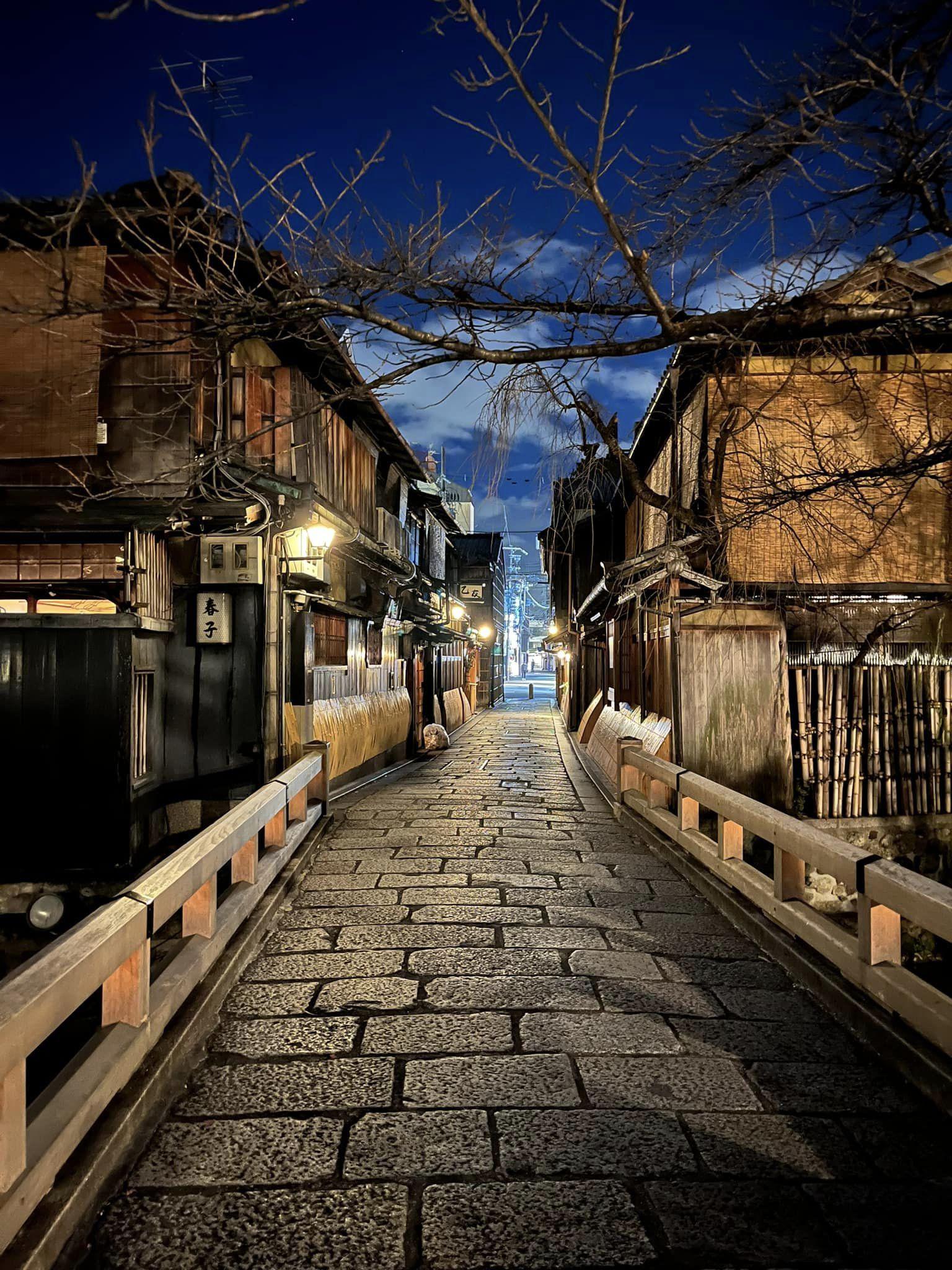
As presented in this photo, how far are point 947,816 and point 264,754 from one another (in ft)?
35.2

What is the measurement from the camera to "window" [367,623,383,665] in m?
A: 18.0

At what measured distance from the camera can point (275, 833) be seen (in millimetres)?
8070

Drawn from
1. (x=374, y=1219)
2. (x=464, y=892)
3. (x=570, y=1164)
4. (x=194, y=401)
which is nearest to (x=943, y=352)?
(x=464, y=892)

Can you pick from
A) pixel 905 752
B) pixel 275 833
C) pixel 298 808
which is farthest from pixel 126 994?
pixel 905 752

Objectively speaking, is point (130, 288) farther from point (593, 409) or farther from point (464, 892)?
point (464, 892)

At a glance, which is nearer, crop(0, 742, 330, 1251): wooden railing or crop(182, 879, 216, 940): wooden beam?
crop(0, 742, 330, 1251): wooden railing

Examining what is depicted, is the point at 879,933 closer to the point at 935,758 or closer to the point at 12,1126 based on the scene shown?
the point at 12,1126

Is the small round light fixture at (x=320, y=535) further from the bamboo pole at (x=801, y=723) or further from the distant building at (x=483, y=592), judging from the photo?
the distant building at (x=483, y=592)

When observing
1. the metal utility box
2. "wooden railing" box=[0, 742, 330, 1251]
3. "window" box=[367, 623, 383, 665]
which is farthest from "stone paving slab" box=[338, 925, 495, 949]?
"window" box=[367, 623, 383, 665]

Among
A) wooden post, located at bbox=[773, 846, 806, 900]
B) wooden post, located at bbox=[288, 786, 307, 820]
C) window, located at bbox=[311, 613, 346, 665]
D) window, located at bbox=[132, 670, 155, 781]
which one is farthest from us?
window, located at bbox=[311, 613, 346, 665]

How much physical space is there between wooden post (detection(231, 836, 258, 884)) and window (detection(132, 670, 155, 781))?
3.89m

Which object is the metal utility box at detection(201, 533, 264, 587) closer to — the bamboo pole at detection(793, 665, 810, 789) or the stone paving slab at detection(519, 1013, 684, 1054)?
the stone paving slab at detection(519, 1013, 684, 1054)

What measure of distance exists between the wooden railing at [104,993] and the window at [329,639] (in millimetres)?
7468

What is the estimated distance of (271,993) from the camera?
205 inches
